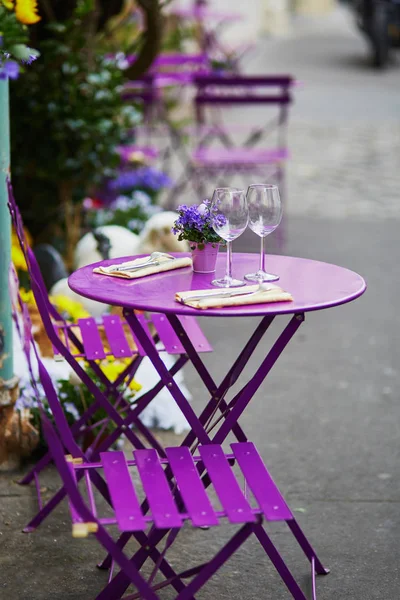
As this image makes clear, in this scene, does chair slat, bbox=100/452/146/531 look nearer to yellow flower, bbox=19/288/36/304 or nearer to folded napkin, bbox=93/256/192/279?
folded napkin, bbox=93/256/192/279

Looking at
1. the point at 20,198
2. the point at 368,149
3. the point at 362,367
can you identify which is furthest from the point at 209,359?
the point at 368,149

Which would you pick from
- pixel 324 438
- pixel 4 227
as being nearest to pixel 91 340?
pixel 4 227

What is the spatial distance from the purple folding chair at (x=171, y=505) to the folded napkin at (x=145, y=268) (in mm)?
461

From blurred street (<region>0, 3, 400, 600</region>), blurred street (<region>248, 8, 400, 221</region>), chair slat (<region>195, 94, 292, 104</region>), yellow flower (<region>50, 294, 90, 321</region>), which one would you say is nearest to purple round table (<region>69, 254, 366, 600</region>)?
blurred street (<region>0, 3, 400, 600</region>)

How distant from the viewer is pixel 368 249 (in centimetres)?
765

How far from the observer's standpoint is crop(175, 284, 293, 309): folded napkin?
276 cm

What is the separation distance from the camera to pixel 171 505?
256 cm

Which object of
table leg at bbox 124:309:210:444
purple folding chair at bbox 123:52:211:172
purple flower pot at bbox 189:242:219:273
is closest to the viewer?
table leg at bbox 124:309:210:444

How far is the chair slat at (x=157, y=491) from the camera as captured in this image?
2.48 m

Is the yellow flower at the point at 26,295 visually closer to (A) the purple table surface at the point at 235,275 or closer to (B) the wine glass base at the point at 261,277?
(A) the purple table surface at the point at 235,275

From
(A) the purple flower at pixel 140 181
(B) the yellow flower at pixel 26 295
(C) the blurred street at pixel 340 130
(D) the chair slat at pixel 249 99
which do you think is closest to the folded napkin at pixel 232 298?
(B) the yellow flower at pixel 26 295

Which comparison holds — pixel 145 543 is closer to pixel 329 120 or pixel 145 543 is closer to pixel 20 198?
pixel 20 198

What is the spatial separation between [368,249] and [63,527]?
4683 mm

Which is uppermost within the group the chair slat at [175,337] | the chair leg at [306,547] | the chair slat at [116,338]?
the chair slat at [116,338]
